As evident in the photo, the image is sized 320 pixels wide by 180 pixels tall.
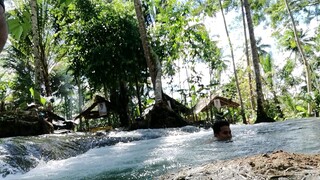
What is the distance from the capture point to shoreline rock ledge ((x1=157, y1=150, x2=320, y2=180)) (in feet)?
6.86

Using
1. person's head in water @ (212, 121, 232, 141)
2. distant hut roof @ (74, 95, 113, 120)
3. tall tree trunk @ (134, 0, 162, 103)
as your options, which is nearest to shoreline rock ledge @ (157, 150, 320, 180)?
person's head in water @ (212, 121, 232, 141)

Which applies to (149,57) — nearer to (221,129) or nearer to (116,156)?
(221,129)

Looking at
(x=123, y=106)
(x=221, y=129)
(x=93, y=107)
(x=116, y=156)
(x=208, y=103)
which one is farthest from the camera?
(x=208, y=103)

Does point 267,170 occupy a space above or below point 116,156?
above

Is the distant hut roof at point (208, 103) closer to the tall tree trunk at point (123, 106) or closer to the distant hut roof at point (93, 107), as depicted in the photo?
the tall tree trunk at point (123, 106)

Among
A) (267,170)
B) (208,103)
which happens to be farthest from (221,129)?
(208,103)

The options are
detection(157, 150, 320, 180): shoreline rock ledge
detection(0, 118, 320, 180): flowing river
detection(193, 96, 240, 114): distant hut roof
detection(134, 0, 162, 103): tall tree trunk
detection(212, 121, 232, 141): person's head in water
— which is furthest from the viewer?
detection(193, 96, 240, 114): distant hut roof

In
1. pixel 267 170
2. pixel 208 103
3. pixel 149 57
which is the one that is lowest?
pixel 267 170

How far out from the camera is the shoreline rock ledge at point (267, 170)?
6.86ft

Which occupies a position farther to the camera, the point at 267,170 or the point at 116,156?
the point at 116,156

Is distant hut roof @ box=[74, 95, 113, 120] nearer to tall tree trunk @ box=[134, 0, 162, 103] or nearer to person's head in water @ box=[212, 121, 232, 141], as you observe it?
tall tree trunk @ box=[134, 0, 162, 103]

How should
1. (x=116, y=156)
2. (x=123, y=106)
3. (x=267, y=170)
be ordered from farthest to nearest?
(x=123, y=106)
(x=116, y=156)
(x=267, y=170)

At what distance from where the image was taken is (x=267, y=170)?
2203 mm

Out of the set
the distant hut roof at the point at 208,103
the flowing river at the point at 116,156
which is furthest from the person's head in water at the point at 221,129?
the distant hut roof at the point at 208,103
